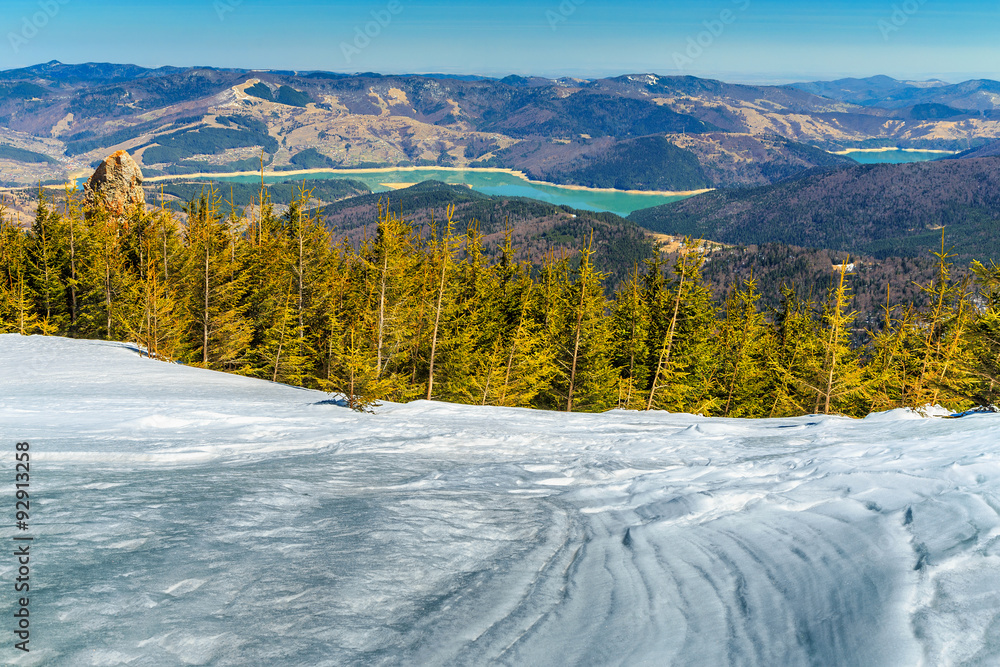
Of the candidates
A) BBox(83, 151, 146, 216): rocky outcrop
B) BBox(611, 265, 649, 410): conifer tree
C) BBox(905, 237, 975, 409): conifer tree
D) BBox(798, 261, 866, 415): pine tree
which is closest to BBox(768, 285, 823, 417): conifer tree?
BBox(798, 261, 866, 415): pine tree

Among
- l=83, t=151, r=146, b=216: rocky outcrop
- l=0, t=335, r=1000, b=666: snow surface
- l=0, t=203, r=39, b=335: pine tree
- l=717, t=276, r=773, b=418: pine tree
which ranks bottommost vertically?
l=717, t=276, r=773, b=418: pine tree

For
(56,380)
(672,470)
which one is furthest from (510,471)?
(56,380)

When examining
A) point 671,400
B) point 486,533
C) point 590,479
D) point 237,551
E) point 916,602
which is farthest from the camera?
point 671,400

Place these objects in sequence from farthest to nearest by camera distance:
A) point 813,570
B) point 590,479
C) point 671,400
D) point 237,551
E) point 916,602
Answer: point 671,400
point 590,479
point 237,551
point 813,570
point 916,602

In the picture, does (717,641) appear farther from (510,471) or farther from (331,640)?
(510,471)

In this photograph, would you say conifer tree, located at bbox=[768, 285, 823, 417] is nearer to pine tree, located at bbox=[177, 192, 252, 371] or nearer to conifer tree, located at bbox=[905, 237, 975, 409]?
conifer tree, located at bbox=[905, 237, 975, 409]

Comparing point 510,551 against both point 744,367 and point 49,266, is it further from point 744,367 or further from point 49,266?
point 49,266
